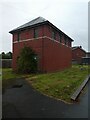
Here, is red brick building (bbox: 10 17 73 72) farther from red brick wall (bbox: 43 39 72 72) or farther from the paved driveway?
the paved driveway

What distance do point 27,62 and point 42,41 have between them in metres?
3.69

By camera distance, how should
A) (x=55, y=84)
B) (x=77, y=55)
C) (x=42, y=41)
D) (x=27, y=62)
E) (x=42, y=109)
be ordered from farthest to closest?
(x=77, y=55) → (x=42, y=41) → (x=27, y=62) → (x=55, y=84) → (x=42, y=109)

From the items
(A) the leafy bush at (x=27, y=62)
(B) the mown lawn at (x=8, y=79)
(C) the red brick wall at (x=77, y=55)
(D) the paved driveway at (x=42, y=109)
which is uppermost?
(C) the red brick wall at (x=77, y=55)

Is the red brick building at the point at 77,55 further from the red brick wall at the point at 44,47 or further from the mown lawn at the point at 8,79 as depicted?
the mown lawn at the point at 8,79

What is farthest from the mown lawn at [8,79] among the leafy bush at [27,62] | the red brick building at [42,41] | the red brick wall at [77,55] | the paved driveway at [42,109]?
the red brick wall at [77,55]

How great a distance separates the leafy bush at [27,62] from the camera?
924 inches

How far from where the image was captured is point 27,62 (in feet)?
77.0

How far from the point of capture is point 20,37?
2802cm

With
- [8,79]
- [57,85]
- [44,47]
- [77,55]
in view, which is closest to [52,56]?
[44,47]

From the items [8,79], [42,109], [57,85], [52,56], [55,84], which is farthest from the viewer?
[52,56]

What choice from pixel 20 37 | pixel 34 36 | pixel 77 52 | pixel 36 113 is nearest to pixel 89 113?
pixel 36 113

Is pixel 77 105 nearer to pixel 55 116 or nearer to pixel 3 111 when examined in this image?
pixel 55 116

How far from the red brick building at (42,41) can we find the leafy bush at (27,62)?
1053 mm

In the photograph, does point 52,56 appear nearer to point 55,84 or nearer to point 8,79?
point 8,79
